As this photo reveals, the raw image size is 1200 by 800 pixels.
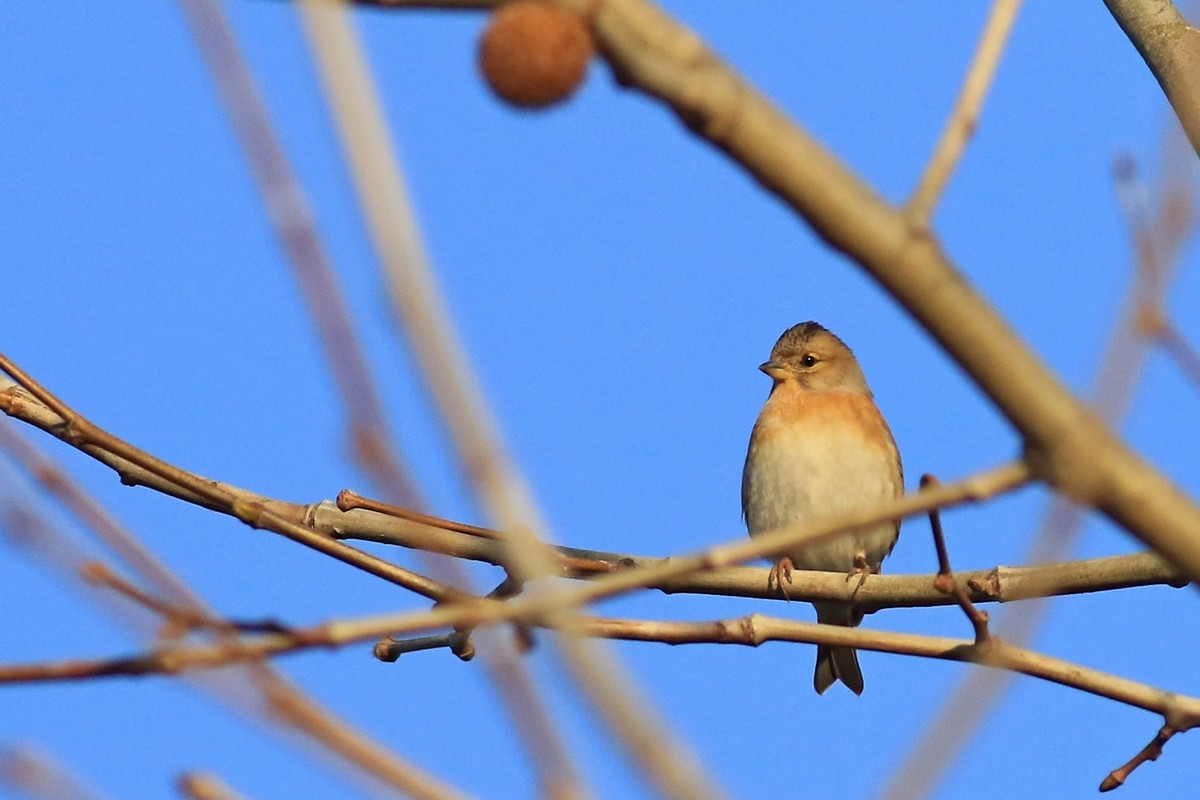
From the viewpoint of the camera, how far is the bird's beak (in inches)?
452

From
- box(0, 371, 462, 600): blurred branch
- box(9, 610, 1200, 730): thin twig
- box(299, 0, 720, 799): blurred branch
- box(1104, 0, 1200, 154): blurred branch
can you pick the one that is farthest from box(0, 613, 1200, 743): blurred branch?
box(1104, 0, 1200, 154): blurred branch

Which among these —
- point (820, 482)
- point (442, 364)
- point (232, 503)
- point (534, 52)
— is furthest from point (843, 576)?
point (442, 364)

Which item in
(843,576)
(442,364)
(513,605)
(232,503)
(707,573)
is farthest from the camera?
(843,576)

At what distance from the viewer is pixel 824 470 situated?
10344 mm

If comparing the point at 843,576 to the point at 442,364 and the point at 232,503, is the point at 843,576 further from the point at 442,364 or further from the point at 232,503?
the point at 442,364

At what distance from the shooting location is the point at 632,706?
1596 millimetres

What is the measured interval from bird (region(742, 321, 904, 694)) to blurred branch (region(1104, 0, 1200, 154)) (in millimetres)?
4026

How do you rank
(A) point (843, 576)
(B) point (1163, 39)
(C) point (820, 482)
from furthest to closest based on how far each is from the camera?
(C) point (820, 482)
(B) point (1163, 39)
(A) point (843, 576)

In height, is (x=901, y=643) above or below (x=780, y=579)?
below

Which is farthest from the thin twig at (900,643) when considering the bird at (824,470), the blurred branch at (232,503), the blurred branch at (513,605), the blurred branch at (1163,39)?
the bird at (824,470)

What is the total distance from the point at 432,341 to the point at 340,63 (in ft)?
1.01

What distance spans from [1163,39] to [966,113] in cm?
482

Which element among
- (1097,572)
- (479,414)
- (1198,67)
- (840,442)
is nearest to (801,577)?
(1097,572)

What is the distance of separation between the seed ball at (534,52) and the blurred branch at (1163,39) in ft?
15.1
